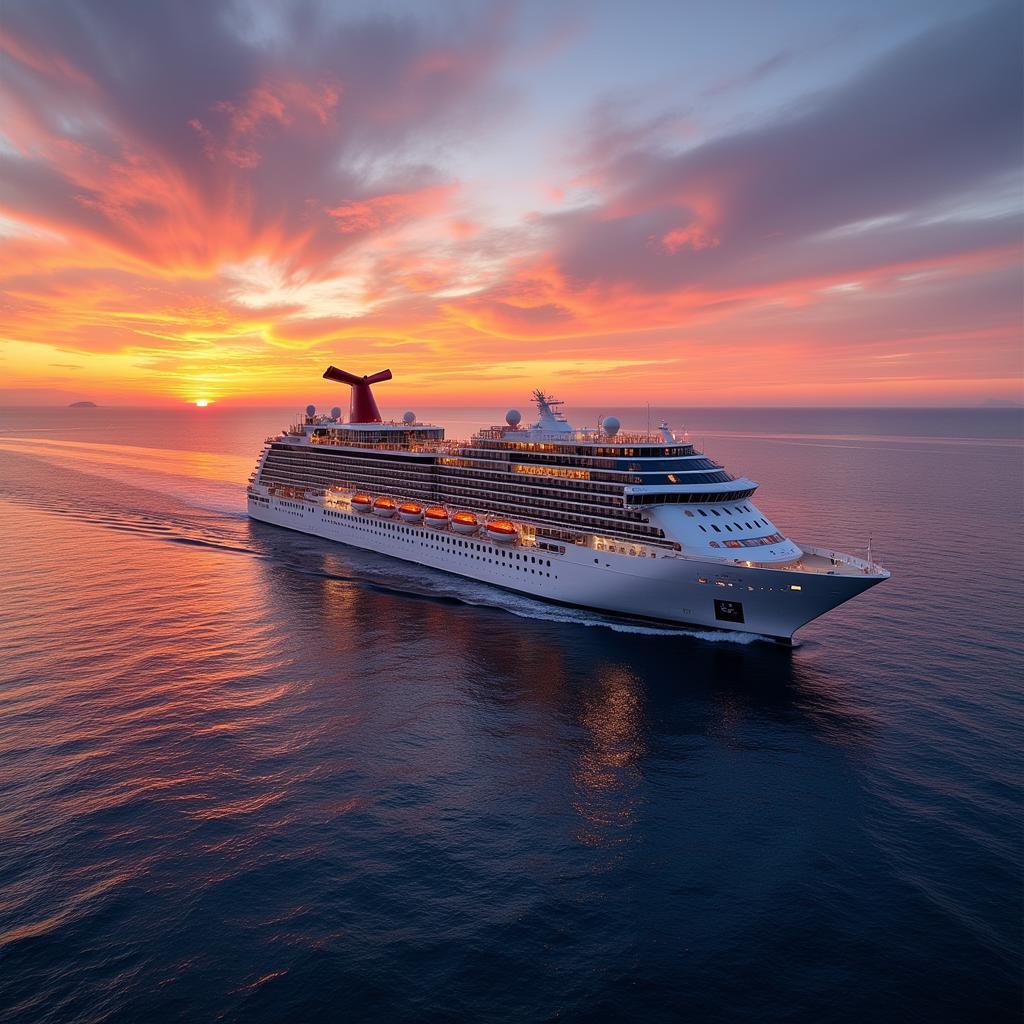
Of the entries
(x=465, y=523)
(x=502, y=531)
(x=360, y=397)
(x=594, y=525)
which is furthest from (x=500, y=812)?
(x=360, y=397)

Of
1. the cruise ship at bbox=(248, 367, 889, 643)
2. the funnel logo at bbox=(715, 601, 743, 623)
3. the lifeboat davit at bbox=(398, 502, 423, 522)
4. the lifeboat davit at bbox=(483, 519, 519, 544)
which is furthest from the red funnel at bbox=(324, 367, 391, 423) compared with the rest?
the funnel logo at bbox=(715, 601, 743, 623)

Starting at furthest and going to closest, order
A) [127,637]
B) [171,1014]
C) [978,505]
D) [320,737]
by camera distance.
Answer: [978,505] < [127,637] < [320,737] < [171,1014]

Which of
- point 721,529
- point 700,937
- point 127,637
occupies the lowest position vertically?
point 700,937

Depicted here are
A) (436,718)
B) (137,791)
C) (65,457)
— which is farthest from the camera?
(65,457)

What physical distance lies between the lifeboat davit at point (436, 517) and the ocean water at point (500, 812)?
11.2 meters

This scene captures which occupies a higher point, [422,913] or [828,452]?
[828,452]

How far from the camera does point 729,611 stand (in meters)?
39.6

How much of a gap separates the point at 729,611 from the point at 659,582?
491 centimetres

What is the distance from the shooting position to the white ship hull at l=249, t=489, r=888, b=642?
36406 mm

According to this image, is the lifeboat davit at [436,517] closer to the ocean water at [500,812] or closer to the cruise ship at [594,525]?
the cruise ship at [594,525]

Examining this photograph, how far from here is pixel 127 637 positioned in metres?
38.9

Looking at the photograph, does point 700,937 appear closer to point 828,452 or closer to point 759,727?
point 759,727

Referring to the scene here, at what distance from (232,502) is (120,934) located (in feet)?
274

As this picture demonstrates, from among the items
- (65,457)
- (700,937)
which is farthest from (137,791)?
(65,457)
